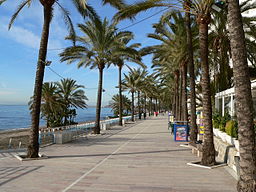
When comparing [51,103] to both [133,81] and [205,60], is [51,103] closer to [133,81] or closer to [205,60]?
[133,81]

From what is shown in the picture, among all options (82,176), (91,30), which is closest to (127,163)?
(82,176)

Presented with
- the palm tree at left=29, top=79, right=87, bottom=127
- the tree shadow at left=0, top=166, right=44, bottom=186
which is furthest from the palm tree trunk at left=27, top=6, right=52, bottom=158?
the palm tree at left=29, top=79, right=87, bottom=127

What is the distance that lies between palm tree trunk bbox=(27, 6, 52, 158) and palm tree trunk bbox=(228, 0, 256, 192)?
7612 mm

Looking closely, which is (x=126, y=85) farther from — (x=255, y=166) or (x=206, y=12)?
(x=255, y=166)

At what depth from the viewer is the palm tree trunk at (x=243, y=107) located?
4.79 m

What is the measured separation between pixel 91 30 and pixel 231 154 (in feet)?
47.0

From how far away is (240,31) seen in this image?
5.10 m

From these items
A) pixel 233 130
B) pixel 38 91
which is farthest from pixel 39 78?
pixel 233 130

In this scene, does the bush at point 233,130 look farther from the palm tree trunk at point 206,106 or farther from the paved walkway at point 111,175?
the paved walkway at point 111,175

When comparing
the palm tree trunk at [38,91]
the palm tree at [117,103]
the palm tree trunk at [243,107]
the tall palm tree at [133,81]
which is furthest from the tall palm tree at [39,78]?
the palm tree at [117,103]

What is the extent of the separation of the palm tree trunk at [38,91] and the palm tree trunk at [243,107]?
761 cm

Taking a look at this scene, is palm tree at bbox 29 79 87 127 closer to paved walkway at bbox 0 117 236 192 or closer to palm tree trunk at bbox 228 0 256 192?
→ paved walkway at bbox 0 117 236 192

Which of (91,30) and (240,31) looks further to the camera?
(91,30)

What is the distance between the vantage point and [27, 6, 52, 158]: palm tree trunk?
9.45 metres
